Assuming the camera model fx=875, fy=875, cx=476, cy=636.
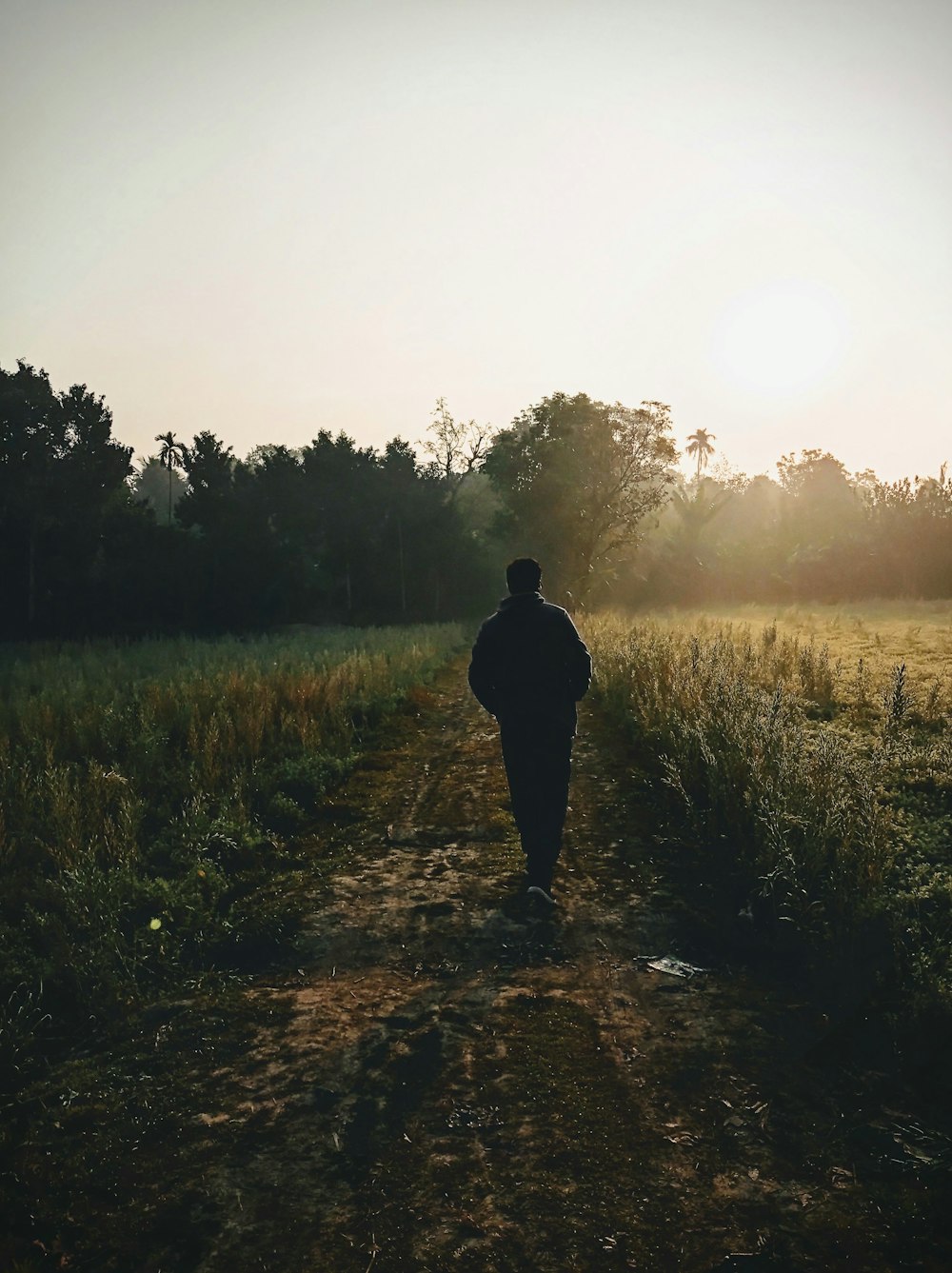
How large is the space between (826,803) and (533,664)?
88.0 inches

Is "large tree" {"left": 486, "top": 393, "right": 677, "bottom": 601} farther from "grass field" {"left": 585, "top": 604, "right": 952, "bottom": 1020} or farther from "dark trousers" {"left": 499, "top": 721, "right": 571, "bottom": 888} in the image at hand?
"dark trousers" {"left": 499, "top": 721, "right": 571, "bottom": 888}

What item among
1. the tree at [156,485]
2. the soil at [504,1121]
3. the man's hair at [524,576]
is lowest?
the soil at [504,1121]

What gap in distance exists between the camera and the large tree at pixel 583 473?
146 ft

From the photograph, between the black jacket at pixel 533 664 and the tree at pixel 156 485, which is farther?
the tree at pixel 156 485

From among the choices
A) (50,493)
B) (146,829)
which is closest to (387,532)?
(50,493)

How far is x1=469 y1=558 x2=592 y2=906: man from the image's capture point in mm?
6355

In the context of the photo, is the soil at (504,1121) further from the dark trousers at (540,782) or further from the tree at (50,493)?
the tree at (50,493)

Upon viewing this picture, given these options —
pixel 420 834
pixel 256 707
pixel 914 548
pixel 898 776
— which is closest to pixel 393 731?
pixel 256 707

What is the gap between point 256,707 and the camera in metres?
12.2

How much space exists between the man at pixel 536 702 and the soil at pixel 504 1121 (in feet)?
2.34

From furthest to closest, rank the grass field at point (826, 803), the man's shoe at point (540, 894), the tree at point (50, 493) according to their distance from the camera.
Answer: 1. the tree at point (50, 493)
2. the man's shoe at point (540, 894)
3. the grass field at point (826, 803)

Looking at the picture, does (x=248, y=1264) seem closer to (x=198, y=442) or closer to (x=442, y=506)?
(x=198, y=442)

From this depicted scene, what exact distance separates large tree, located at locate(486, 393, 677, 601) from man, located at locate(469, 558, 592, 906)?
126 feet

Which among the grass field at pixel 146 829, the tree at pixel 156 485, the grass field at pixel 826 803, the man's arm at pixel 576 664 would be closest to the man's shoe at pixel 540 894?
the grass field at pixel 826 803
